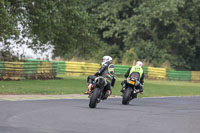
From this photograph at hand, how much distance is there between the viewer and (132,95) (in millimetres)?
17125

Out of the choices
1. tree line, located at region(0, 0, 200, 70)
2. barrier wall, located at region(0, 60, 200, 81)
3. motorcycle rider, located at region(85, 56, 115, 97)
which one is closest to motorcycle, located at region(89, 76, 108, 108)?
motorcycle rider, located at region(85, 56, 115, 97)

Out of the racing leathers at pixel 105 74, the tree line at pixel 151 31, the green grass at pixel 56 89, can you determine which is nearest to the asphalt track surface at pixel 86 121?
the racing leathers at pixel 105 74

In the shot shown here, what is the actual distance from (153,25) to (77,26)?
24.6m

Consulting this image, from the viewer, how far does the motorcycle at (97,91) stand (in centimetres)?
1405

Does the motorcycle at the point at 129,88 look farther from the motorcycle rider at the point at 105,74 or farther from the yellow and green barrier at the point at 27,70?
the yellow and green barrier at the point at 27,70

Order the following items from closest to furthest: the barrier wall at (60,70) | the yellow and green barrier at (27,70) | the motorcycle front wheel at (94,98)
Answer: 1. the motorcycle front wheel at (94,98)
2. the yellow and green barrier at (27,70)
3. the barrier wall at (60,70)

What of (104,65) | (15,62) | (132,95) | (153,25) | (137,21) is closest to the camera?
(104,65)

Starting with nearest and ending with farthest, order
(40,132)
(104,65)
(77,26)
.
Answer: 1. (40,132)
2. (104,65)
3. (77,26)

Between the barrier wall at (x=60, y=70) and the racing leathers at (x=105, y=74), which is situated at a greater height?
the racing leathers at (x=105, y=74)

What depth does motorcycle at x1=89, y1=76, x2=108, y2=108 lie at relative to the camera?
14055 mm

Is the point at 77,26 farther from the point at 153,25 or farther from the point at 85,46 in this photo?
the point at 153,25

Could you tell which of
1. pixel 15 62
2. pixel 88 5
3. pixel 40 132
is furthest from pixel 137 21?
pixel 40 132

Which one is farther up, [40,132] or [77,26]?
[77,26]

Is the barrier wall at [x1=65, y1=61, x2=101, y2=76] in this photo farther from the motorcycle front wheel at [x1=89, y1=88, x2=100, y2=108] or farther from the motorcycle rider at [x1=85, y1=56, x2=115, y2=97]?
the motorcycle front wheel at [x1=89, y1=88, x2=100, y2=108]
